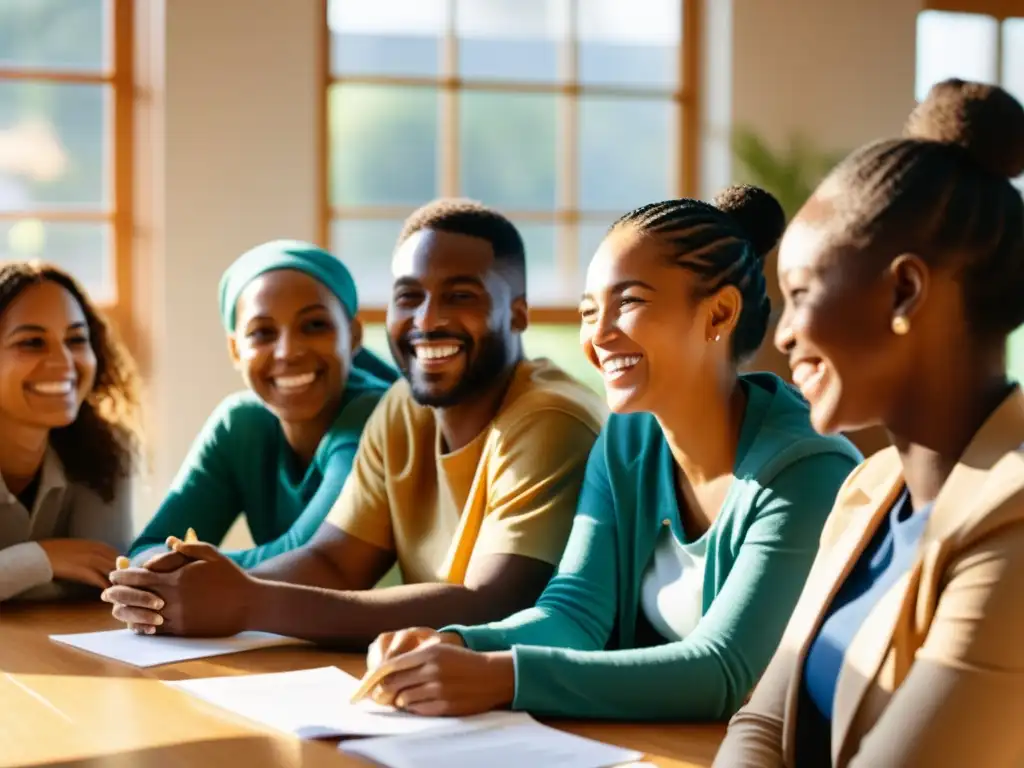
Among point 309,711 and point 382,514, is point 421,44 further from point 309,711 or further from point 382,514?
point 309,711

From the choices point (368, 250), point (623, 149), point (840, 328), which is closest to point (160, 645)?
point (840, 328)

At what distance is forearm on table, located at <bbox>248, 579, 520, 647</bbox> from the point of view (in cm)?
185

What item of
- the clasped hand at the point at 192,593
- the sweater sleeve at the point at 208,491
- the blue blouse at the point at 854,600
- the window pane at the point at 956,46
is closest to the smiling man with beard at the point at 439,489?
the clasped hand at the point at 192,593

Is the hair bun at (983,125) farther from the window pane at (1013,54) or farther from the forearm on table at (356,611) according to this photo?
the window pane at (1013,54)

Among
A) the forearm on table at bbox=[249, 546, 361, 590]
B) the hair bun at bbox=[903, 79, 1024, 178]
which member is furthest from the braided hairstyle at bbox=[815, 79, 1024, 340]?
the forearm on table at bbox=[249, 546, 361, 590]

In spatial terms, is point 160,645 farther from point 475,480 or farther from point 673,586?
point 673,586

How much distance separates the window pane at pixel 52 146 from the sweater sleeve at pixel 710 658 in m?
3.77

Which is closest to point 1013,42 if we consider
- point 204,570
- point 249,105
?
point 249,105

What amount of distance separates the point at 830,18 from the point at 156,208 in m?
2.65

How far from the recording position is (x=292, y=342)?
2533mm

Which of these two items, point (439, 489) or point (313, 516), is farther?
point (313, 516)

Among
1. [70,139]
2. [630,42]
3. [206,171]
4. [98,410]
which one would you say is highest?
[630,42]

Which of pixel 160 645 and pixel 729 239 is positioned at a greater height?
pixel 729 239

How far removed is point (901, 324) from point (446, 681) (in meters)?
0.67
